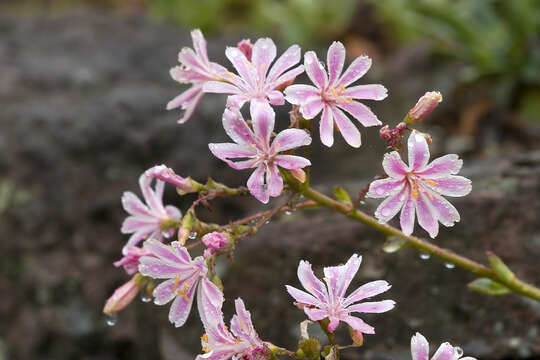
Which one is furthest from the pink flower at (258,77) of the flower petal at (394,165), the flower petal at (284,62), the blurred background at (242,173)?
the blurred background at (242,173)

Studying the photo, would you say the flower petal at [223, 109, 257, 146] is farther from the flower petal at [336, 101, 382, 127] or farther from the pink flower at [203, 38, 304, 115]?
the flower petal at [336, 101, 382, 127]

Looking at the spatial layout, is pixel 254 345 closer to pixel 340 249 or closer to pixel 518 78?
pixel 340 249

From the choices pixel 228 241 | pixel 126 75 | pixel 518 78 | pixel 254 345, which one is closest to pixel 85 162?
pixel 126 75

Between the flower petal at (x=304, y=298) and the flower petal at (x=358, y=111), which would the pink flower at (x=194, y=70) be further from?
the flower petal at (x=304, y=298)

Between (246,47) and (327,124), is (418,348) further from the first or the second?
(246,47)

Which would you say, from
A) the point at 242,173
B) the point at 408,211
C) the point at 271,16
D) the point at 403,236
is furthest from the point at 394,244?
the point at 271,16
